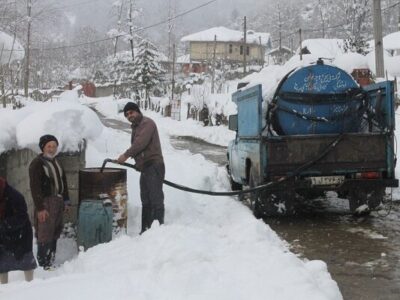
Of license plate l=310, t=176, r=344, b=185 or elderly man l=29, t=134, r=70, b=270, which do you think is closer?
elderly man l=29, t=134, r=70, b=270

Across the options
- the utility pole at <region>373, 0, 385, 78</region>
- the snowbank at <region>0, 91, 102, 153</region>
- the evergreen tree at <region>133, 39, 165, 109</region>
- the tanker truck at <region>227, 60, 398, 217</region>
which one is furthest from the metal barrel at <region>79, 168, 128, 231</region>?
the evergreen tree at <region>133, 39, 165, 109</region>

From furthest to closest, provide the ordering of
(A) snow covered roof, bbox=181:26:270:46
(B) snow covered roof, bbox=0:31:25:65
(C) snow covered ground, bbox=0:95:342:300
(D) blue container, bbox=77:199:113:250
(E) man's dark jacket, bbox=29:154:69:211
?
(A) snow covered roof, bbox=181:26:270:46 → (B) snow covered roof, bbox=0:31:25:65 → (D) blue container, bbox=77:199:113:250 → (E) man's dark jacket, bbox=29:154:69:211 → (C) snow covered ground, bbox=0:95:342:300

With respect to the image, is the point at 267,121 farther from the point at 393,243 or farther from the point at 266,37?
the point at 266,37

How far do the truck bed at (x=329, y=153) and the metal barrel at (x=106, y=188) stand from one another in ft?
8.32

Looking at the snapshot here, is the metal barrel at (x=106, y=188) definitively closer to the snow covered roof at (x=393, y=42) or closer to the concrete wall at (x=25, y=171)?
the concrete wall at (x=25, y=171)

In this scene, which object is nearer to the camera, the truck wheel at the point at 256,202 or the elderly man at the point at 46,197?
the elderly man at the point at 46,197

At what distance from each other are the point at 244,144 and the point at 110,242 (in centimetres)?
403

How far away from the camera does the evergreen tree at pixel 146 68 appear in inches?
2076

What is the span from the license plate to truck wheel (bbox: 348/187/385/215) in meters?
0.35

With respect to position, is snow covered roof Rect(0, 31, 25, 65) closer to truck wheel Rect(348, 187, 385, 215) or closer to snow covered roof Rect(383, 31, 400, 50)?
truck wheel Rect(348, 187, 385, 215)

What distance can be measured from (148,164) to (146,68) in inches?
1843

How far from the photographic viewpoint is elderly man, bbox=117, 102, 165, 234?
748 centimetres

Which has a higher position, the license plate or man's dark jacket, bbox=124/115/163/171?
man's dark jacket, bbox=124/115/163/171

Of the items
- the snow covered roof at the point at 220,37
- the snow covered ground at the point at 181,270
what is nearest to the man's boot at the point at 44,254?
the snow covered ground at the point at 181,270
